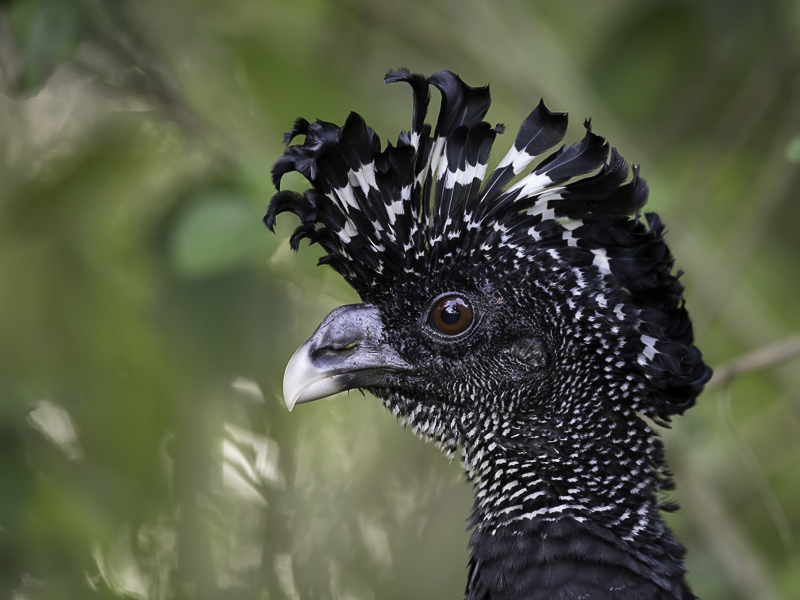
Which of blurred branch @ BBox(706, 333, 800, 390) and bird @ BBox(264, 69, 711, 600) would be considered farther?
blurred branch @ BBox(706, 333, 800, 390)

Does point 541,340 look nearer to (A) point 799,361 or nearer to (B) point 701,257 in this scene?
(B) point 701,257

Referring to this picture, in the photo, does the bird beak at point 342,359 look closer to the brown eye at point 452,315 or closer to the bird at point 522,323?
the bird at point 522,323

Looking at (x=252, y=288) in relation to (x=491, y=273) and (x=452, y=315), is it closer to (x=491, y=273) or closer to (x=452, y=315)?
(x=452, y=315)

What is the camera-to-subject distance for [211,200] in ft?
9.07

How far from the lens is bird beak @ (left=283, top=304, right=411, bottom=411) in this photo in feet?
7.98

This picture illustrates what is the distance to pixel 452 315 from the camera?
8.09ft

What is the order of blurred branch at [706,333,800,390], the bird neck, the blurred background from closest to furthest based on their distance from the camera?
1. the bird neck
2. blurred branch at [706,333,800,390]
3. the blurred background

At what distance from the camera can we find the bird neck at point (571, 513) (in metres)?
2.26

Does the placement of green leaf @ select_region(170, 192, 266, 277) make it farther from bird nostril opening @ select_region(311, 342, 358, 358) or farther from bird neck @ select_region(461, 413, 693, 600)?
bird neck @ select_region(461, 413, 693, 600)

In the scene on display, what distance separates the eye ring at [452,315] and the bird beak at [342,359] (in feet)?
0.58

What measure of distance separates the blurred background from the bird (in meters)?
0.44

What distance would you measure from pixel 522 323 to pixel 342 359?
59 centimetres

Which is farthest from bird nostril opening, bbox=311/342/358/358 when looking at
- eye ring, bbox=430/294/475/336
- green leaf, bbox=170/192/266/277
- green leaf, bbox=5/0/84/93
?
green leaf, bbox=5/0/84/93

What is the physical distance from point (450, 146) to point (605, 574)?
1356 millimetres
